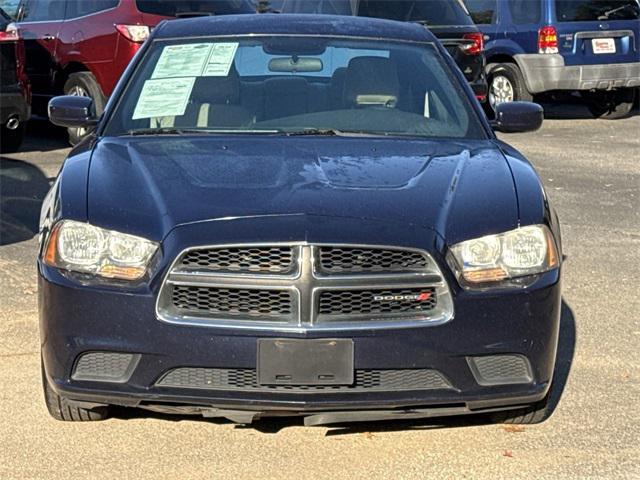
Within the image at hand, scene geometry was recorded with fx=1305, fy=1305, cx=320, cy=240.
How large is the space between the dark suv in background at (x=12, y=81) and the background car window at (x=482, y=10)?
7.10 m

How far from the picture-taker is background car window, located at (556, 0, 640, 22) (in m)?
16.4

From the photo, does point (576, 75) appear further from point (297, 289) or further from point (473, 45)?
point (297, 289)

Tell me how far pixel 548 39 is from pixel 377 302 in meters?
12.5

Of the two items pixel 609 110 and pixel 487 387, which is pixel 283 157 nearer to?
pixel 487 387

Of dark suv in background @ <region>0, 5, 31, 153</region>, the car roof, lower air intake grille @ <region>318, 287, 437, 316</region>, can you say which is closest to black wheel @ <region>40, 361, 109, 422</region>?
lower air intake grille @ <region>318, 287, 437, 316</region>

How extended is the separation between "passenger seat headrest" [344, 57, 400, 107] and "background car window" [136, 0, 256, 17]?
7.11 meters

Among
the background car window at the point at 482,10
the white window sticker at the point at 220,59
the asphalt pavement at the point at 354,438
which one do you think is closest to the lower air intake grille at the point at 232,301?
the asphalt pavement at the point at 354,438

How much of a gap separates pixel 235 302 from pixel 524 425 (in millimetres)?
1397

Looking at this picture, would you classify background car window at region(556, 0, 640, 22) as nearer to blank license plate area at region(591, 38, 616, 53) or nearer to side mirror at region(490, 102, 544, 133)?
blank license plate area at region(591, 38, 616, 53)

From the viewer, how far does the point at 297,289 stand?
4.44 meters

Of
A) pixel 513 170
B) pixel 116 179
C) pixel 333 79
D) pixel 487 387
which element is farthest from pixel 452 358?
pixel 333 79

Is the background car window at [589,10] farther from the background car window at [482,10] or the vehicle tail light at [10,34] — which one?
the vehicle tail light at [10,34]

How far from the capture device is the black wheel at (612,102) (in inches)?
680

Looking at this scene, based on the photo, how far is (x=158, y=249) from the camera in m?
4.52
